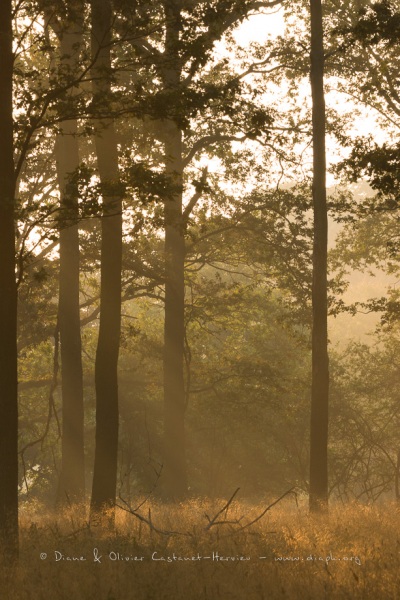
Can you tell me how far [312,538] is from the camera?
11.7 meters

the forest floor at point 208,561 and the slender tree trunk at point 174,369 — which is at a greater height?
the slender tree trunk at point 174,369

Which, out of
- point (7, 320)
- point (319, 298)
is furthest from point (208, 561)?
point (319, 298)

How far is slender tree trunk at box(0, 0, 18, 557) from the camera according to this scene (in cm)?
999

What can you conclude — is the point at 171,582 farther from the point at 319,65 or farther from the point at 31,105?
the point at 319,65

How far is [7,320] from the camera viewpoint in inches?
398

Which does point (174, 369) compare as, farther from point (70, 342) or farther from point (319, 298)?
point (319, 298)

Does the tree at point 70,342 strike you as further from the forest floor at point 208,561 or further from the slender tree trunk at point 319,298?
the forest floor at point 208,561

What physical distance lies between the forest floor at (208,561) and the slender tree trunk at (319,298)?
344cm

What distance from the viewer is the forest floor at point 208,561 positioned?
8.50 meters

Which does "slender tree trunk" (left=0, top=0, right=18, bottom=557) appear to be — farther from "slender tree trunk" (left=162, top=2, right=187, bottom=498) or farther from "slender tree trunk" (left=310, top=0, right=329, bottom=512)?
"slender tree trunk" (left=162, top=2, right=187, bottom=498)

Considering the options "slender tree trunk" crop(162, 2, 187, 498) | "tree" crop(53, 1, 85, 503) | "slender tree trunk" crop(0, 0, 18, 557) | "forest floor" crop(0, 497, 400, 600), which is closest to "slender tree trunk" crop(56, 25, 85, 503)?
"tree" crop(53, 1, 85, 503)

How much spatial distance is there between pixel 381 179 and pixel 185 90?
3.53m

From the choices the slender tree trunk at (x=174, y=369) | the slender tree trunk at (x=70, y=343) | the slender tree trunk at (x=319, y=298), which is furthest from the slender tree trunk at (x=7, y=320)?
the slender tree trunk at (x=174, y=369)

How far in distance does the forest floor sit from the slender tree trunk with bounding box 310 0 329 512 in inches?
135
